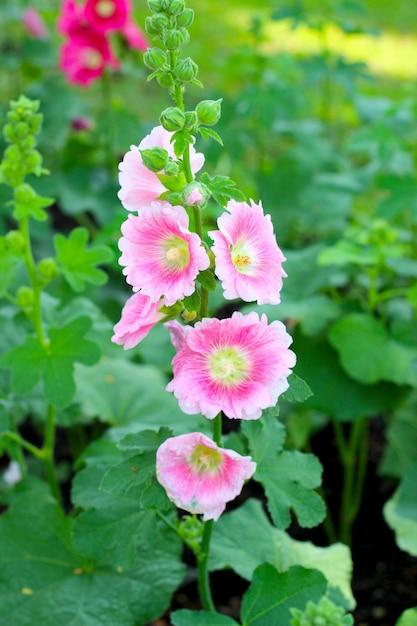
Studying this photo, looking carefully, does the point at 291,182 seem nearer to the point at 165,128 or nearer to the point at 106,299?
the point at 106,299

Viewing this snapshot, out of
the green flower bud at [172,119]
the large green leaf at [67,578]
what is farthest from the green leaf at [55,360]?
the green flower bud at [172,119]

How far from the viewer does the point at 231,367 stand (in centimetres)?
119

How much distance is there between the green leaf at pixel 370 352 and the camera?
6.97 ft

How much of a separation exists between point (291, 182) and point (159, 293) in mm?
2012

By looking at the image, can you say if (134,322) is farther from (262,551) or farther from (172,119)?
(262,551)

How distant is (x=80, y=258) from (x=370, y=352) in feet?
2.64

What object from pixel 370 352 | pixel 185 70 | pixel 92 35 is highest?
pixel 185 70

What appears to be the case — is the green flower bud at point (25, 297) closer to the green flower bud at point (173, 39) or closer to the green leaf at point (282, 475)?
the green leaf at point (282, 475)

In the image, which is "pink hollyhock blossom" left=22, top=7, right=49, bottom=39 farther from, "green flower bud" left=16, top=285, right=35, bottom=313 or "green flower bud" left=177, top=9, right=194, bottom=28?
"green flower bud" left=177, top=9, right=194, bottom=28

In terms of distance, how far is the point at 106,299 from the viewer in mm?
2707

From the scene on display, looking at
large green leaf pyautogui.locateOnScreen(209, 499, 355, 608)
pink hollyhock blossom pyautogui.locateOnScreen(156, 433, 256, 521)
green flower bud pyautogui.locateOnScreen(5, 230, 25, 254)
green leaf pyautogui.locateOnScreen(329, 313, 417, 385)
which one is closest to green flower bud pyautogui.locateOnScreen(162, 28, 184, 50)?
pink hollyhock blossom pyautogui.locateOnScreen(156, 433, 256, 521)

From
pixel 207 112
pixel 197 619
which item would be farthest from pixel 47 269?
pixel 197 619

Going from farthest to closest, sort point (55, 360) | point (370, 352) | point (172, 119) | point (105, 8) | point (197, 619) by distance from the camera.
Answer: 1. point (105, 8)
2. point (370, 352)
3. point (55, 360)
4. point (197, 619)
5. point (172, 119)

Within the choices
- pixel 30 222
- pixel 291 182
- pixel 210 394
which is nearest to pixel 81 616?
pixel 210 394
